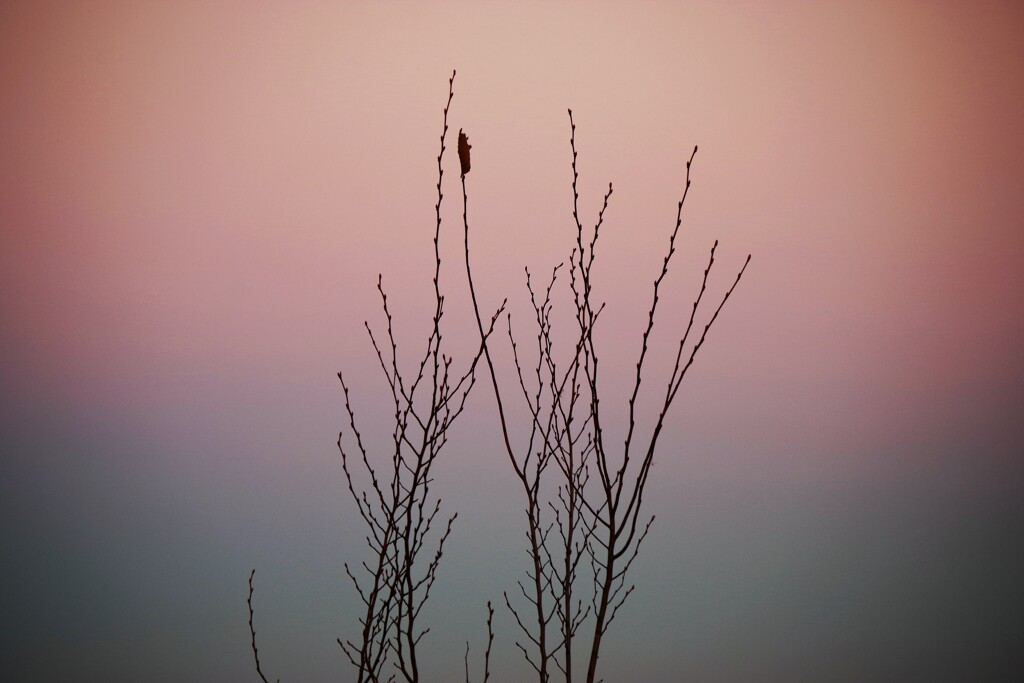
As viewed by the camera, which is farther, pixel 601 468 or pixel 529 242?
pixel 529 242

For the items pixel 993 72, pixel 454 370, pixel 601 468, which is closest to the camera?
pixel 601 468

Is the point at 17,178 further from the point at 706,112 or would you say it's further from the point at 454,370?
the point at 706,112

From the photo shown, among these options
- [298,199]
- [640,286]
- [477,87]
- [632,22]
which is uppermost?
[632,22]

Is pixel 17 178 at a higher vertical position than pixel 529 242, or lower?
higher

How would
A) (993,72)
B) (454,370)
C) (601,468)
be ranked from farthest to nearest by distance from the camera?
1. (993,72)
2. (454,370)
3. (601,468)

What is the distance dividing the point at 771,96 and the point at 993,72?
81cm

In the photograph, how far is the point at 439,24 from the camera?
2.28m

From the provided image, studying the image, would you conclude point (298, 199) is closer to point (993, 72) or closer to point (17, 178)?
point (17, 178)

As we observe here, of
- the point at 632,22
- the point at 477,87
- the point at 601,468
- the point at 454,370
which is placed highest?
the point at 632,22

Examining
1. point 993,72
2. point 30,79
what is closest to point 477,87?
point 30,79

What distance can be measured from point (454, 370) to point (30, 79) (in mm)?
1666

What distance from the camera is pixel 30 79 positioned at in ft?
7.46

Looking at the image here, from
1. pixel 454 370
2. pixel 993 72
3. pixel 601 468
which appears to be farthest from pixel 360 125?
pixel 993 72

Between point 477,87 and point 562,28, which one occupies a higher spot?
point 562,28
